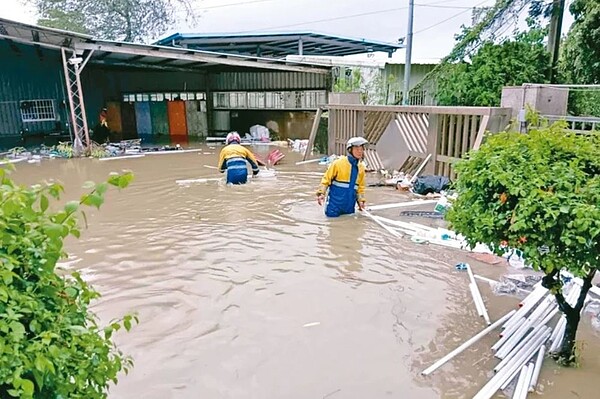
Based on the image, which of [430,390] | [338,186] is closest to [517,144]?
[430,390]

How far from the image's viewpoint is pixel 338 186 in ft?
22.4

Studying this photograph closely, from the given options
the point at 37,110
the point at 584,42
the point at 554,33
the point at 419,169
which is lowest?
the point at 419,169

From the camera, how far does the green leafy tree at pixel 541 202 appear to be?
2684 mm

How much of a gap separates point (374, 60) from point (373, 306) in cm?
1535

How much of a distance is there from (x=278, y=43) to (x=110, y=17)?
13109 millimetres

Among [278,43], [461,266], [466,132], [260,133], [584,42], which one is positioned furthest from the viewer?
[278,43]

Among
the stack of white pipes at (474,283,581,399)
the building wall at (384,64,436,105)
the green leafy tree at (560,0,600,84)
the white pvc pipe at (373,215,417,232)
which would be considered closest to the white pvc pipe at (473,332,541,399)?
the stack of white pipes at (474,283,581,399)

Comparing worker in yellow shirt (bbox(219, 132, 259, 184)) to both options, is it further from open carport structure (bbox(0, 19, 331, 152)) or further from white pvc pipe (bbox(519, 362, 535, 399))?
open carport structure (bbox(0, 19, 331, 152))

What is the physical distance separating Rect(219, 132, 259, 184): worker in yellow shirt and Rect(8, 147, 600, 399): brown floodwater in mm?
1984

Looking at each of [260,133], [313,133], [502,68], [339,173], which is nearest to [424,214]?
[339,173]

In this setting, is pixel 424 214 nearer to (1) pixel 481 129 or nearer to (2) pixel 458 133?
(1) pixel 481 129

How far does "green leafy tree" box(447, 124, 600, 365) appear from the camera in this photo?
8.80ft

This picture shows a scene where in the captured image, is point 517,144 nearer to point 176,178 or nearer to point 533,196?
point 533,196

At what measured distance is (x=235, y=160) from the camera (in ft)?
30.7
